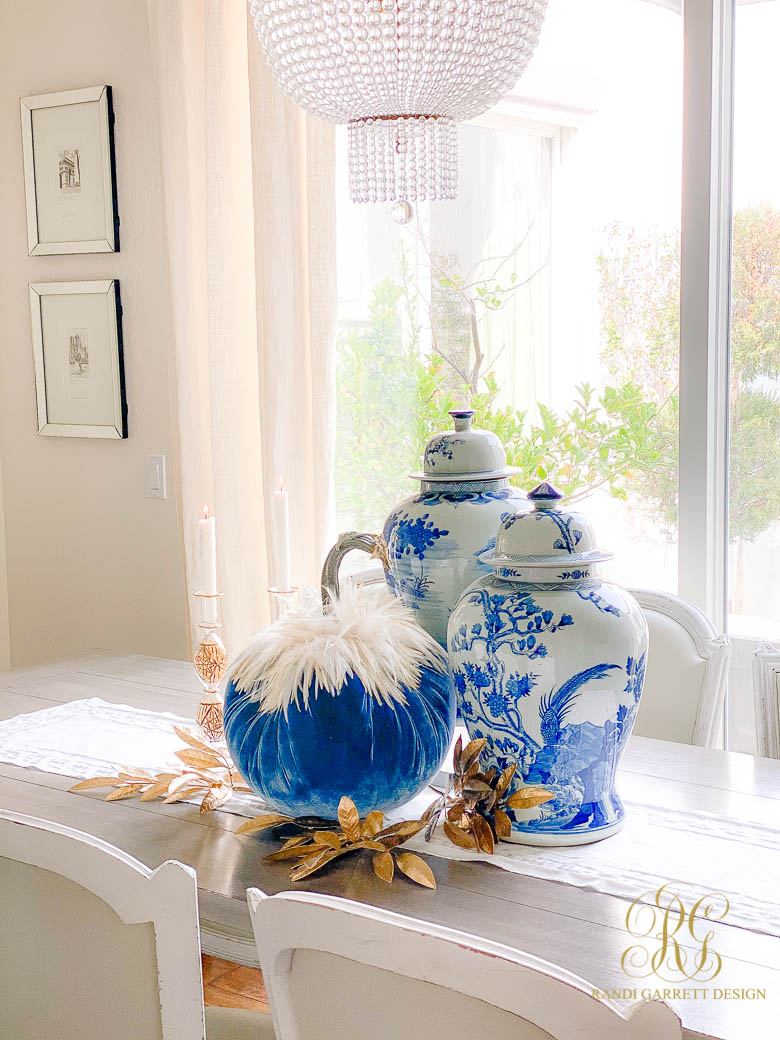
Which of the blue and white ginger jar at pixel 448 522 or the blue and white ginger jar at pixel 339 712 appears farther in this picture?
the blue and white ginger jar at pixel 448 522

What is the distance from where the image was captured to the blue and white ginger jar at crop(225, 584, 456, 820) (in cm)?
121

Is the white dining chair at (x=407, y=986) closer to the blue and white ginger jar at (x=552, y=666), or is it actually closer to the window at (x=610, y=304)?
the blue and white ginger jar at (x=552, y=666)

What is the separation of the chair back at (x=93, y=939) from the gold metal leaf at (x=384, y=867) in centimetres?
29

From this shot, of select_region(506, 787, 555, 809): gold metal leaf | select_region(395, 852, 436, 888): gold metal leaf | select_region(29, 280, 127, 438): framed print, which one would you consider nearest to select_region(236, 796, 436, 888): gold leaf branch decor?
select_region(395, 852, 436, 888): gold metal leaf

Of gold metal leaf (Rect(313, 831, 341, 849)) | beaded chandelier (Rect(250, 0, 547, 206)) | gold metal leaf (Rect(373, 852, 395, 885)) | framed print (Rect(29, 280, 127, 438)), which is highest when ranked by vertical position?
beaded chandelier (Rect(250, 0, 547, 206))

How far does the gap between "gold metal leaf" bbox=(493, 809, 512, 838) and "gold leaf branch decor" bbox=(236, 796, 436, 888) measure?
0.27 ft

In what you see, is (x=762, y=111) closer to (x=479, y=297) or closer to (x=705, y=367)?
(x=705, y=367)

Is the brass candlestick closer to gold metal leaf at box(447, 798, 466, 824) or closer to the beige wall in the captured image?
gold metal leaf at box(447, 798, 466, 824)

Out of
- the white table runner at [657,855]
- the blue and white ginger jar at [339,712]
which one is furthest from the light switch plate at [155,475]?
the blue and white ginger jar at [339,712]

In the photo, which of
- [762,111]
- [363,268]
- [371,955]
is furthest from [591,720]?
[363,268]

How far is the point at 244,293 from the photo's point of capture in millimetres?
2588

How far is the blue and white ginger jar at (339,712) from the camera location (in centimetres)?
121

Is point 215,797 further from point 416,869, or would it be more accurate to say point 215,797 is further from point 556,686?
point 556,686

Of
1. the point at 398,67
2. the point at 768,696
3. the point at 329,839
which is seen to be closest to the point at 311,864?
the point at 329,839
